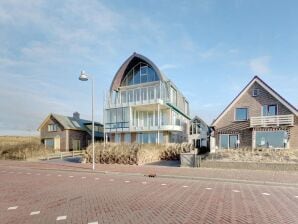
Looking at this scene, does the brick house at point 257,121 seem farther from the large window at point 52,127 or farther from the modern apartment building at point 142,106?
the large window at point 52,127

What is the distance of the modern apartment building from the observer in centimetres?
3531

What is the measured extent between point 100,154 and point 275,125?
53.1 ft

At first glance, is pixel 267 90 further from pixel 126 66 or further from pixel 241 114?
pixel 126 66

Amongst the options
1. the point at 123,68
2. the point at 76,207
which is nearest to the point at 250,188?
the point at 76,207

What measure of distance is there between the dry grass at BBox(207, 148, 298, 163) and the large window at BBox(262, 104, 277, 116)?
7.60 meters

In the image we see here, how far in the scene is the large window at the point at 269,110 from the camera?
25125 mm

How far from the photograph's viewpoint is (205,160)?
1803cm

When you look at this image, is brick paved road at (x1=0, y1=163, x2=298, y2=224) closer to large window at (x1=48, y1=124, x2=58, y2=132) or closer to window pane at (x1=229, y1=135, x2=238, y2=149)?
window pane at (x1=229, y1=135, x2=238, y2=149)

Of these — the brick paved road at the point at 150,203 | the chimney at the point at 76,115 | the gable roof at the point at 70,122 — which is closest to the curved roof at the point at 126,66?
the gable roof at the point at 70,122

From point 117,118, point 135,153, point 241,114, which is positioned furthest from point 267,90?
point 117,118

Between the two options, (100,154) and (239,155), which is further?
(100,154)

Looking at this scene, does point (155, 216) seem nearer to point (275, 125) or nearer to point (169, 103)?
point (275, 125)

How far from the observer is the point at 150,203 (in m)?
8.09

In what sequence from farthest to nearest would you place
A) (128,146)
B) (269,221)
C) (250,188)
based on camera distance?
1. (128,146)
2. (250,188)
3. (269,221)
